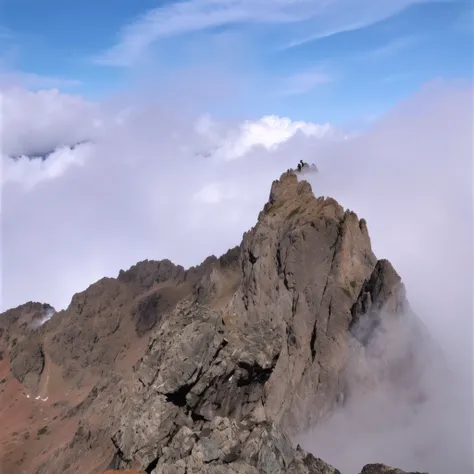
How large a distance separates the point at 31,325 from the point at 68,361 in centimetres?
3143

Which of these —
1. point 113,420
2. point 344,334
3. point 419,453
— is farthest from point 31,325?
point 419,453

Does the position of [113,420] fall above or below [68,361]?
below

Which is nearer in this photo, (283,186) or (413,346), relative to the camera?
(413,346)

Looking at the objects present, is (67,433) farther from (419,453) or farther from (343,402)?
(419,453)

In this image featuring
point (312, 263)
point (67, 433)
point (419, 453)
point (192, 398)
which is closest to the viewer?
point (192, 398)

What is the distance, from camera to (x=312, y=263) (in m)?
80.6

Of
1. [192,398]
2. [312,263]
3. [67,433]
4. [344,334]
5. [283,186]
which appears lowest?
[67,433]

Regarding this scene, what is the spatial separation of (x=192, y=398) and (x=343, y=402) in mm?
26500

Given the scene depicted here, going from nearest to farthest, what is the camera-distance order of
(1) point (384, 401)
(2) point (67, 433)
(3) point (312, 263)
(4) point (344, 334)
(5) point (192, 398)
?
(5) point (192, 398) < (1) point (384, 401) < (4) point (344, 334) < (3) point (312, 263) < (2) point (67, 433)

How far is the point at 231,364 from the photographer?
2135 inches

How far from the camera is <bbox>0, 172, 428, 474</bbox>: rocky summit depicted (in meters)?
48.0

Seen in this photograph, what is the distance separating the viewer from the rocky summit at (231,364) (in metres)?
48.0

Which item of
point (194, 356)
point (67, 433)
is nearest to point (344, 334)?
point (194, 356)

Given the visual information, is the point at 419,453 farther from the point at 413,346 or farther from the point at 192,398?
the point at 192,398
